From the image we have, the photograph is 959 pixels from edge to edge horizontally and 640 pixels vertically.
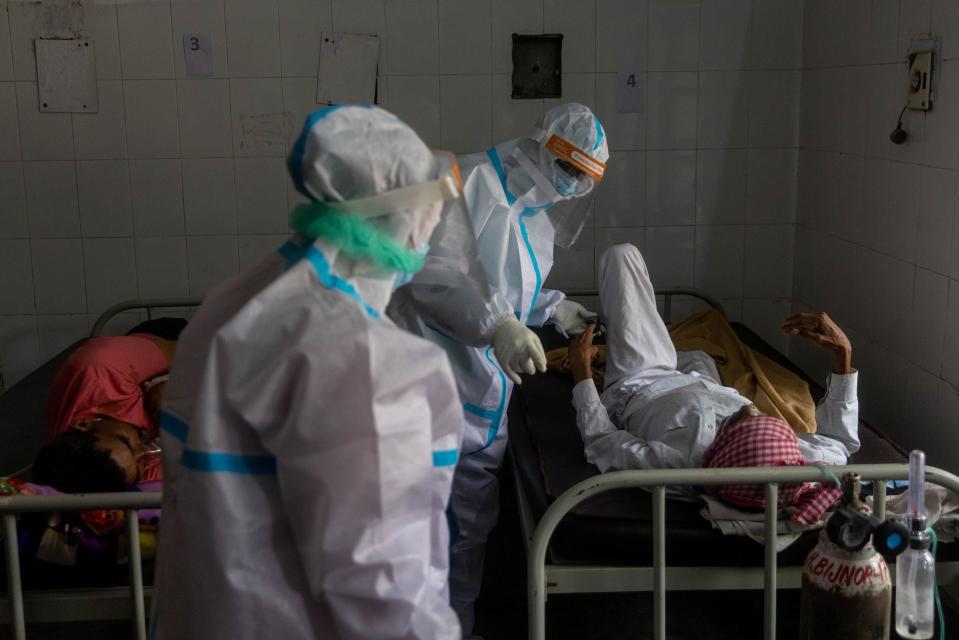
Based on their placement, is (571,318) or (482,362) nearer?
(482,362)

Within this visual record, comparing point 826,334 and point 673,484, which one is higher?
point 826,334

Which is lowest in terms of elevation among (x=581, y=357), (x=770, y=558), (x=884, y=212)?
(x=770, y=558)

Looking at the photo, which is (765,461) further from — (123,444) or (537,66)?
(537,66)

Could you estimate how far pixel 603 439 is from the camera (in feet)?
10.3

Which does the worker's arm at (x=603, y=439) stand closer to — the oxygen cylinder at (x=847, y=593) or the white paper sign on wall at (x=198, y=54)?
the oxygen cylinder at (x=847, y=593)

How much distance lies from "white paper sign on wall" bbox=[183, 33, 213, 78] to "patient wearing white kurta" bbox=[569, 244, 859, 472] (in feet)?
6.41

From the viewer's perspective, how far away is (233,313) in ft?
5.95

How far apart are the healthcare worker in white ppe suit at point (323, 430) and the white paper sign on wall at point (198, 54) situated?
9.70 ft

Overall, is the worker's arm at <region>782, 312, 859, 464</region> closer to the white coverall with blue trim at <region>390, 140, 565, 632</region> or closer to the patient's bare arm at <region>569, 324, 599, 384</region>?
the patient's bare arm at <region>569, 324, 599, 384</region>

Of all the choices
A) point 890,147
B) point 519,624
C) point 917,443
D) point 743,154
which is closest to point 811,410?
point 917,443

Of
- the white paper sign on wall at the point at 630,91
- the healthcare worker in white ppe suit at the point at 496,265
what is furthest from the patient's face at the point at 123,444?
the white paper sign on wall at the point at 630,91

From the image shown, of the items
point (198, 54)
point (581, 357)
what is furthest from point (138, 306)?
point (581, 357)

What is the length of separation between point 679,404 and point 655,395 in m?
0.27

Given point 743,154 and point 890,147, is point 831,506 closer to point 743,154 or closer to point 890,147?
point 890,147
